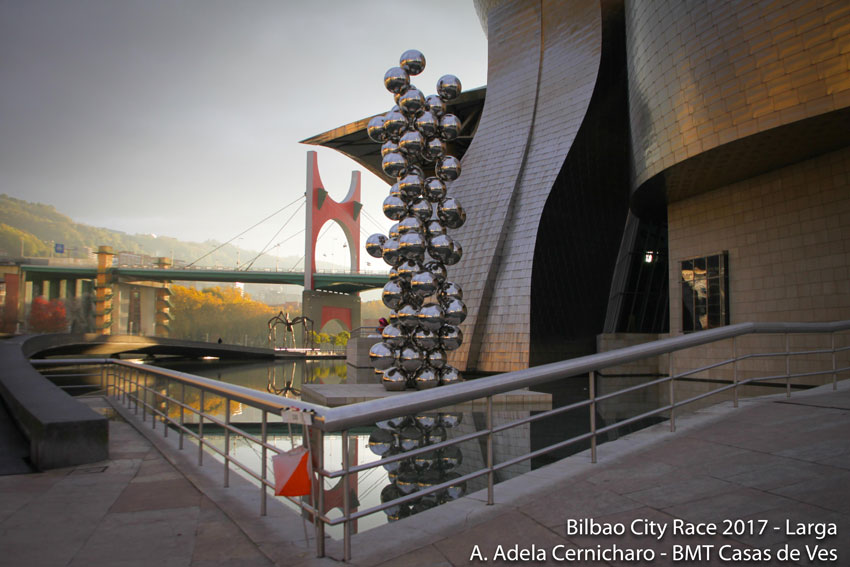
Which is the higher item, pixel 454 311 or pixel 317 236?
pixel 317 236

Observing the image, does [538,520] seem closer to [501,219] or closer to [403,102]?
[403,102]

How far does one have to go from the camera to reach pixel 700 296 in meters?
16.3

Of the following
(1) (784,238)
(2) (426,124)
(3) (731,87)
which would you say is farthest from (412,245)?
(1) (784,238)

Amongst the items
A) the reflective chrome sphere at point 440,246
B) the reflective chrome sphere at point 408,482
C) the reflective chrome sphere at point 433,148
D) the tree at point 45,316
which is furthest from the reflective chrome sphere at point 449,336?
the tree at point 45,316

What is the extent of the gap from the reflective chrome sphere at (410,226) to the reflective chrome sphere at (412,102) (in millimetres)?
2130

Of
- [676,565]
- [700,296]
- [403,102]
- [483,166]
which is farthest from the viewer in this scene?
[483,166]

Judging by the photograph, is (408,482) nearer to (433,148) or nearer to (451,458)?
(451,458)

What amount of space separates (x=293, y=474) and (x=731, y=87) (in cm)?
1289

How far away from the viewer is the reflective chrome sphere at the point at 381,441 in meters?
6.34

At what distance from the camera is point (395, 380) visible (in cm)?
1135

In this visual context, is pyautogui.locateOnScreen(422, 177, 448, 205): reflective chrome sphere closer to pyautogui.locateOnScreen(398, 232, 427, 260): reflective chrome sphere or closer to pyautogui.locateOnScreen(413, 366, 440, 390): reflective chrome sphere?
pyautogui.locateOnScreen(398, 232, 427, 260): reflective chrome sphere

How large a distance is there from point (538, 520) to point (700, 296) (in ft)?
49.7

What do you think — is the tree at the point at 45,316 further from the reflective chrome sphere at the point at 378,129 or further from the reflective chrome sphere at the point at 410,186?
the reflective chrome sphere at the point at 410,186

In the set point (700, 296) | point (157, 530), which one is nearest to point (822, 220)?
point (700, 296)
